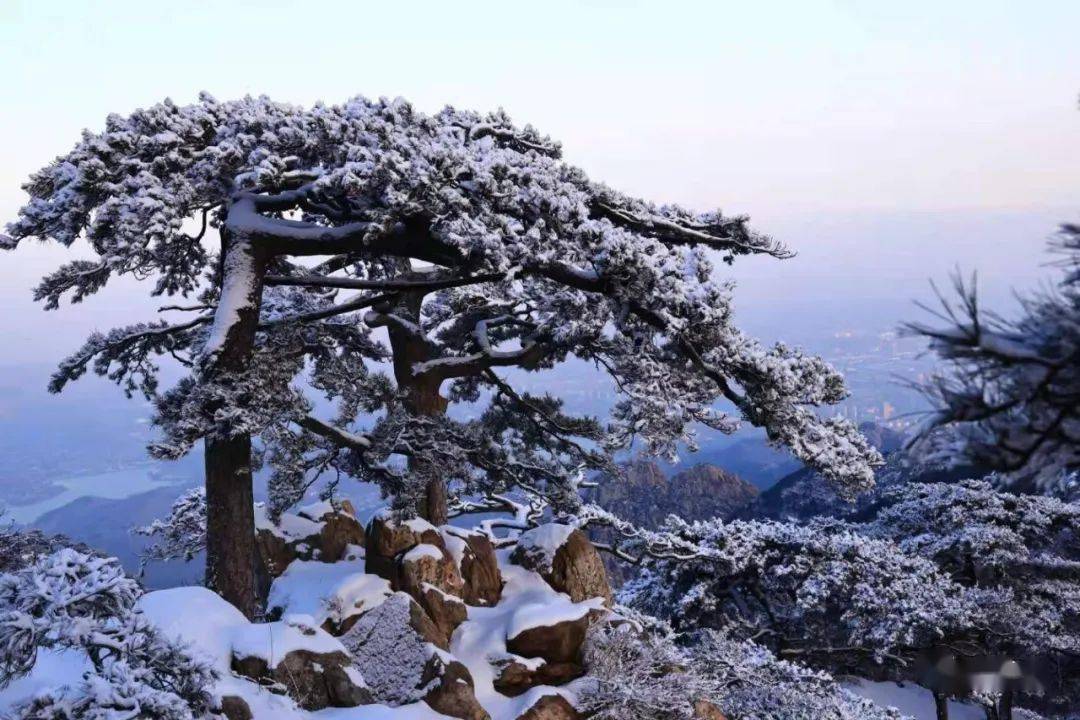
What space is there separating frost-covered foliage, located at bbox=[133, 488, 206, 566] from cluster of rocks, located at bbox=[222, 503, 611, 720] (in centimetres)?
242

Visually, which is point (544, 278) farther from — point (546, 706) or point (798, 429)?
point (546, 706)

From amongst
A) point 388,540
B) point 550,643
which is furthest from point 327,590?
point 550,643

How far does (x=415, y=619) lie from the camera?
9.20m

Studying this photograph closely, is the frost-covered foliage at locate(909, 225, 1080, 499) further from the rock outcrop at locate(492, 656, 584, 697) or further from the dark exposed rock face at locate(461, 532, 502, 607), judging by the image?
the dark exposed rock face at locate(461, 532, 502, 607)

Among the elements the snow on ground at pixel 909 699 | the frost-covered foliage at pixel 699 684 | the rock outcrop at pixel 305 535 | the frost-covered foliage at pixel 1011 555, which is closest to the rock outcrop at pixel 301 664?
the frost-covered foliage at pixel 699 684

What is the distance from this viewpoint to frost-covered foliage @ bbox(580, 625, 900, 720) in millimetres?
9078

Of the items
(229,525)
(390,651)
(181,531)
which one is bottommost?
(390,651)

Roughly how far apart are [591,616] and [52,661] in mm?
6747

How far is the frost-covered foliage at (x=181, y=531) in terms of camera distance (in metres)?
12.9

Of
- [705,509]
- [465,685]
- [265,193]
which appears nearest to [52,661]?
[465,685]

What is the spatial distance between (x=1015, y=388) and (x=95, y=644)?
5258 mm

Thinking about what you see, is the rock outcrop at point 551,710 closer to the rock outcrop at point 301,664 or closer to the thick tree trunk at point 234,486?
the rock outcrop at point 301,664

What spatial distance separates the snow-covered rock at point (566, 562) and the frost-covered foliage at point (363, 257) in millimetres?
1461

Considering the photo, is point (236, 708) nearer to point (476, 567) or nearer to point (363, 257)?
point (476, 567)
